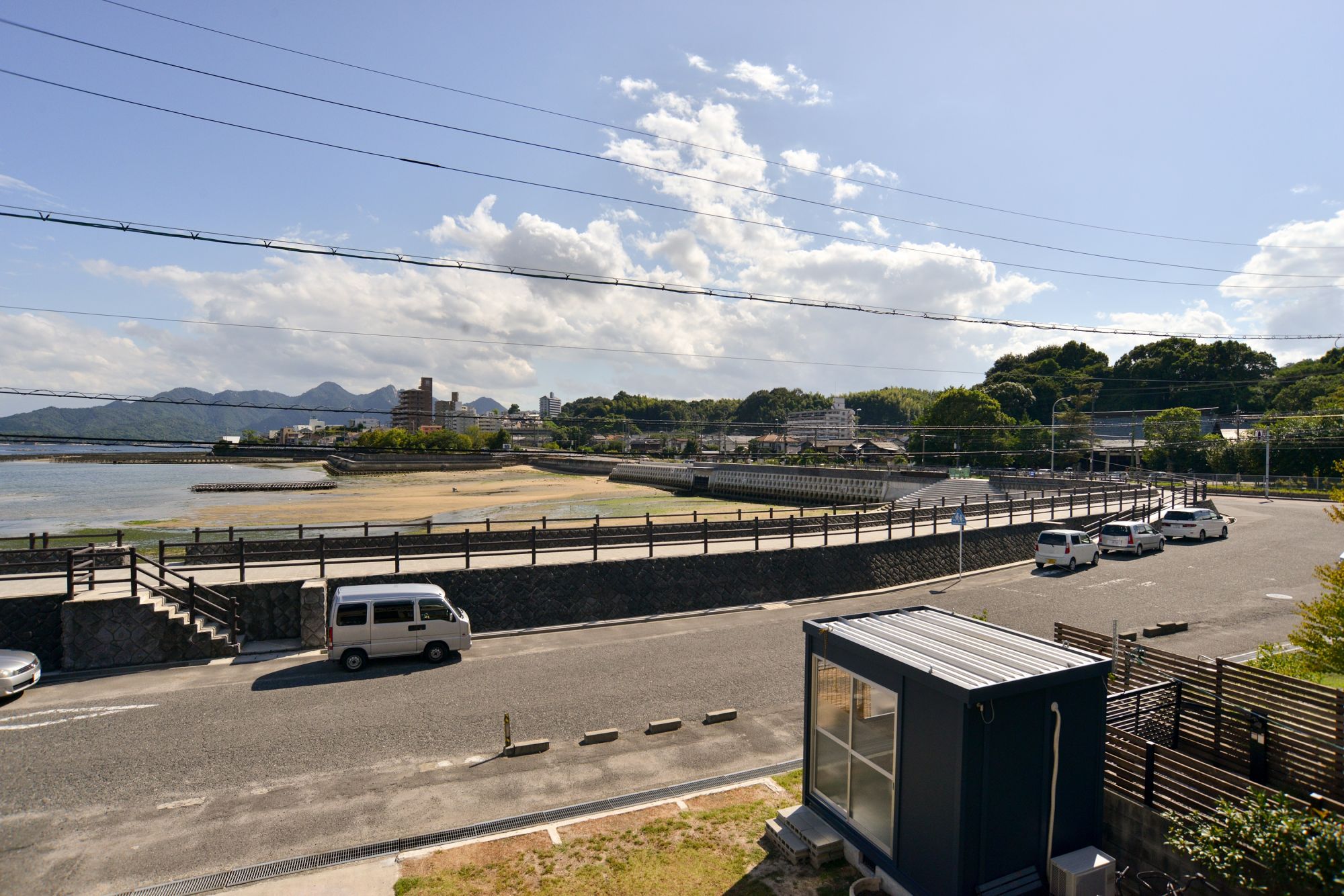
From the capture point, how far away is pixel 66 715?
454 inches

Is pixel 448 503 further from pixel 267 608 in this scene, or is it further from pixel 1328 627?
pixel 1328 627

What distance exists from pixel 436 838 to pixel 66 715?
348 inches

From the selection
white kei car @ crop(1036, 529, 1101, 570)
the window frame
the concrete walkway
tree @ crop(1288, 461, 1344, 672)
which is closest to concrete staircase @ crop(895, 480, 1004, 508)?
white kei car @ crop(1036, 529, 1101, 570)

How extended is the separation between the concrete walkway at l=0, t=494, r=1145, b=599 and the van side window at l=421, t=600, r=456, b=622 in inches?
117

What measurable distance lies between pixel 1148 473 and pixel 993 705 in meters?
60.6

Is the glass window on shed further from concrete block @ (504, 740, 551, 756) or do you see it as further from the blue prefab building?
concrete block @ (504, 740, 551, 756)

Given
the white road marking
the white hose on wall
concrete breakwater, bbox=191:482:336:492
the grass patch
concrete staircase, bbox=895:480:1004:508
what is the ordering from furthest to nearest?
1. concrete breakwater, bbox=191:482:336:492
2. concrete staircase, bbox=895:480:1004:508
3. the white road marking
4. the grass patch
5. the white hose on wall

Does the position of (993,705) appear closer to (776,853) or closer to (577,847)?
(776,853)

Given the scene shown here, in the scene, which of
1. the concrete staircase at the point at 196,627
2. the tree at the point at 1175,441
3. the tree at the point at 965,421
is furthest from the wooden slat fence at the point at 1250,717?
the tree at the point at 965,421

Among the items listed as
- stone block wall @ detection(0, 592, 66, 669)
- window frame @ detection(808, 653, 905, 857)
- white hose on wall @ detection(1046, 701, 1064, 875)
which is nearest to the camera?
white hose on wall @ detection(1046, 701, 1064, 875)

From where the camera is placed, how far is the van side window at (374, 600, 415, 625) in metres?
14.3

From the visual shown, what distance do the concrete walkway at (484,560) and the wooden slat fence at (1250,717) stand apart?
A: 1343 cm

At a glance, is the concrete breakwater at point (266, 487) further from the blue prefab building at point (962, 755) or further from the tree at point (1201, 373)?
the tree at point (1201, 373)

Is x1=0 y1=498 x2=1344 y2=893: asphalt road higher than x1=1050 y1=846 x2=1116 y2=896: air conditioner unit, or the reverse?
x1=1050 y1=846 x2=1116 y2=896: air conditioner unit
